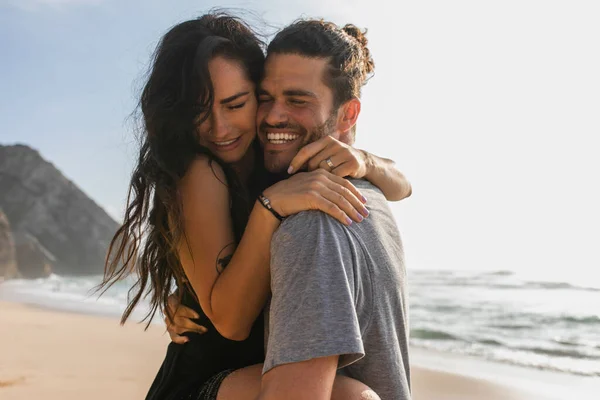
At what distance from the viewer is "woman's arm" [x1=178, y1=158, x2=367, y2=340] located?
2.35 meters

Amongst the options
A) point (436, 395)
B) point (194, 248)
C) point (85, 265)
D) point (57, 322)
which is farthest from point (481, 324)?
point (85, 265)

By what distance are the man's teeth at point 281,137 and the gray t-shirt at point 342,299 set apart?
33.5 inches

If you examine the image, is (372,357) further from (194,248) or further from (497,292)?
(497,292)

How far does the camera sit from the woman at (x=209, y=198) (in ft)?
8.18

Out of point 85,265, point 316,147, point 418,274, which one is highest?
point 316,147

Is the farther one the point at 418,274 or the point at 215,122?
the point at 418,274

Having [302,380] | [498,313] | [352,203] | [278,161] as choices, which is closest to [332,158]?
[352,203]

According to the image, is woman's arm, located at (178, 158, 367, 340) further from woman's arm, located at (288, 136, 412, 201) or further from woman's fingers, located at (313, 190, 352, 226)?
woman's arm, located at (288, 136, 412, 201)

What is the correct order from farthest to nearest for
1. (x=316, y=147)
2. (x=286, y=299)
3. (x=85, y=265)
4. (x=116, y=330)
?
(x=85, y=265)
(x=116, y=330)
(x=316, y=147)
(x=286, y=299)

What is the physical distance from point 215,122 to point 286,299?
1.57 meters

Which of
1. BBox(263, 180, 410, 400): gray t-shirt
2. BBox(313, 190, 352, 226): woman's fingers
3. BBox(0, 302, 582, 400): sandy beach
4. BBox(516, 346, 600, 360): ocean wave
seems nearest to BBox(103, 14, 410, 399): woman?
BBox(313, 190, 352, 226): woman's fingers

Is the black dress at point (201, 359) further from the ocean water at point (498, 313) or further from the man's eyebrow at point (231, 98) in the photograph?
the ocean water at point (498, 313)

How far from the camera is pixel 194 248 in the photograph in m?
2.94

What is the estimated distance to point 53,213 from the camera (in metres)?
40.7
